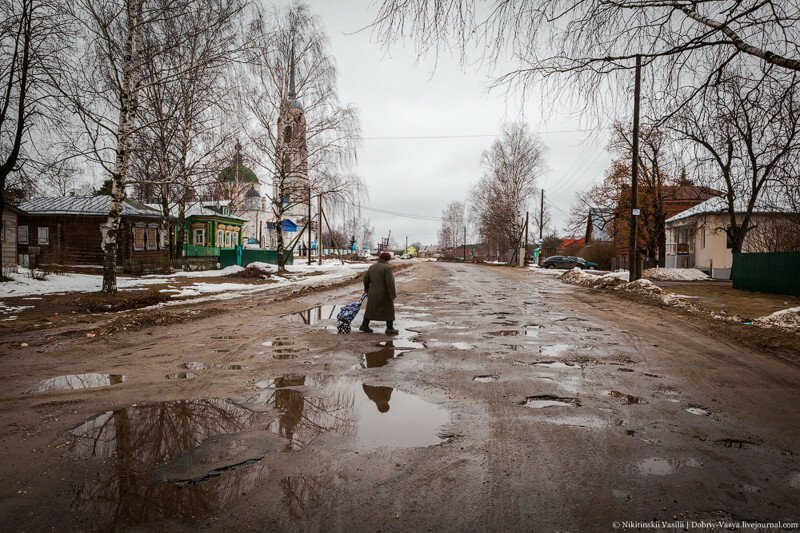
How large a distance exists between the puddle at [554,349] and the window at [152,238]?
31297 mm

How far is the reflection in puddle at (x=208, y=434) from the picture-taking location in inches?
108

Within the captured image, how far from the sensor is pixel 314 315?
432 inches

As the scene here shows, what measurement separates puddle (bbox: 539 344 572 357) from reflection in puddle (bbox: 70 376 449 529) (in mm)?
2883

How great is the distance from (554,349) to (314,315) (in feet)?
19.1

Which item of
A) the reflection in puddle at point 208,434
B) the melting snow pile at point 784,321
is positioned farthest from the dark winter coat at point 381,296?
the melting snow pile at point 784,321

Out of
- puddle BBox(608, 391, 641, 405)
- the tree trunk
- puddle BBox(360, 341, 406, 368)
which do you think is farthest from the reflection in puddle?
the tree trunk

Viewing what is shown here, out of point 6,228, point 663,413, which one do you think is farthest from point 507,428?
point 6,228

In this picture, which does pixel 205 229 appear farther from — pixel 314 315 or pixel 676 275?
pixel 676 275

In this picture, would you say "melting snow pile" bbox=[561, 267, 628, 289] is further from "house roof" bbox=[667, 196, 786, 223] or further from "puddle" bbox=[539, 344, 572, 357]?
"puddle" bbox=[539, 344, 572, 357]

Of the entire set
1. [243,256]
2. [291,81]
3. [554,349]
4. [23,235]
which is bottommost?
[554,349]

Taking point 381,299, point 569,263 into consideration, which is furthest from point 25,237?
point 569,263

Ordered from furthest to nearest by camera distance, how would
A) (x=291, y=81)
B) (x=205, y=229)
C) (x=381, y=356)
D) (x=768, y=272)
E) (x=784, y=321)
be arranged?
(x=205, y=229), (x=291, y=81), (x=768, y=272), (x=784, y=321), (x=381, y=356)

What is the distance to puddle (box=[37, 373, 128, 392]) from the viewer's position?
5109mm

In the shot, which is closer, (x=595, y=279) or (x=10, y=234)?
(x=595, y=279)
